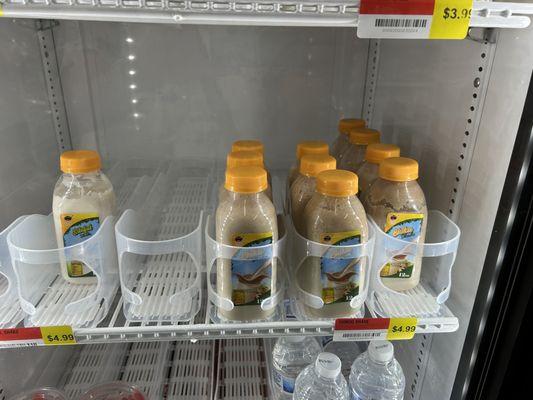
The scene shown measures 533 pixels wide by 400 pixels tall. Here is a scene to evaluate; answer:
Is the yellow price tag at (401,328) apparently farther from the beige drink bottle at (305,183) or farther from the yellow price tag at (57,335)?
the yellow price tag at (57,335)

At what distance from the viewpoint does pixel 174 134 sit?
1.25 m

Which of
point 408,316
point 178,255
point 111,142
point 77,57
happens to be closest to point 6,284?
point 178,255

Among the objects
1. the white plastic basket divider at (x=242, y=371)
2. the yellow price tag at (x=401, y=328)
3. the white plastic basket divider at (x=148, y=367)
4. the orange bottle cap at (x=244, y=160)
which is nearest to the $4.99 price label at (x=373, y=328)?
the yellow price tag at (x=401, y=328)

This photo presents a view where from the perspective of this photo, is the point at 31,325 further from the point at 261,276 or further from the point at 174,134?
the point at 174,134

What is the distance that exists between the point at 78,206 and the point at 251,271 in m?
0.34

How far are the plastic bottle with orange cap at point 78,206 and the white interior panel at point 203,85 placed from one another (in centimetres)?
43

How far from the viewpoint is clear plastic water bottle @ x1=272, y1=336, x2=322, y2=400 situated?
1.05 m

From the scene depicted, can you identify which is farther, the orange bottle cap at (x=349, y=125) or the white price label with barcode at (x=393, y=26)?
the orange bottle cap at (x=349, y=125)

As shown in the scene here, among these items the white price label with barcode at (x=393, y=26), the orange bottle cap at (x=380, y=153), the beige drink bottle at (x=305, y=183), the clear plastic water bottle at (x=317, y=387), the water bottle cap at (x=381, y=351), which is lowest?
the clear plastic water bottle at (x=317, y=387)

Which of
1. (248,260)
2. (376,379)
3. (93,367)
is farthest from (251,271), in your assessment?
(93,367)

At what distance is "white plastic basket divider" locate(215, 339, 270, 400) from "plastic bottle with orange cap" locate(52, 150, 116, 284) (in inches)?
19.3

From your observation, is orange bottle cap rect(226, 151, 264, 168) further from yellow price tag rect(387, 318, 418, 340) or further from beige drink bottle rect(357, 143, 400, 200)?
yellow price tag rect(387, 318, 418, 340)

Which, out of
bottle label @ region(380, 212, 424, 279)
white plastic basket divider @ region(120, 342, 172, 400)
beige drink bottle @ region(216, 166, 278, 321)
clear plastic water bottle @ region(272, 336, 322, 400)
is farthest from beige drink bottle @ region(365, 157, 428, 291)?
white plastic basket divider @ region(120, 342, 172, 400)

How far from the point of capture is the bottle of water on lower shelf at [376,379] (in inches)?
38.3
